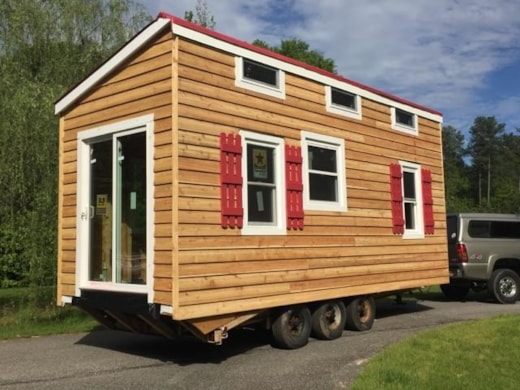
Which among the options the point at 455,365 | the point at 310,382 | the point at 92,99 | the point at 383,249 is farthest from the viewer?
the point at 383,249

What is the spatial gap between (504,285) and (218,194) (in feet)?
30.6

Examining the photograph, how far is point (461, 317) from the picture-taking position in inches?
460

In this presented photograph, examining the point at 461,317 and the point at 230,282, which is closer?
the point at 230,282

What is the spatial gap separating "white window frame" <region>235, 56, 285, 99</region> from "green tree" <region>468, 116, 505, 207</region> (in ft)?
286

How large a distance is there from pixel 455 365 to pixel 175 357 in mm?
3493

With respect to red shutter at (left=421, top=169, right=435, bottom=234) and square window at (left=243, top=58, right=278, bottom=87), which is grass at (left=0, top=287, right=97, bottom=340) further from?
red shutter at (left=421, top=169, right=435, bottom=234)

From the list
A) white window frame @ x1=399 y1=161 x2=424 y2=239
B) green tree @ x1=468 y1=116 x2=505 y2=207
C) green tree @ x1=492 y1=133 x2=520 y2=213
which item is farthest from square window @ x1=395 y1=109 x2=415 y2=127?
green tree @ x1=468 y1=116 x2=505 y2=207

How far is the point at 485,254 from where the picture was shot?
14.3 meters

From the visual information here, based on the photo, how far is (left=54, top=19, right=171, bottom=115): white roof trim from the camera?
24.9 ft

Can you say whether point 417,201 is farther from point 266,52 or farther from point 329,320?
point 266,52

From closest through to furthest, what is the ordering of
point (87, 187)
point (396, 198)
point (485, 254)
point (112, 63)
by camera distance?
1. point (112, 63)
2. point (87, 187)
3. point (396, 198)
4. point (485, 254)

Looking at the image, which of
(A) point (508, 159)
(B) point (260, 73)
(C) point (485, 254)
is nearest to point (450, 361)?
(B) point (260, 73)

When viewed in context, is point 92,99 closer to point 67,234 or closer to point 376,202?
point 67,234

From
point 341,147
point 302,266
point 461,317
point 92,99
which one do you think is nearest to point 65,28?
point 92,99
